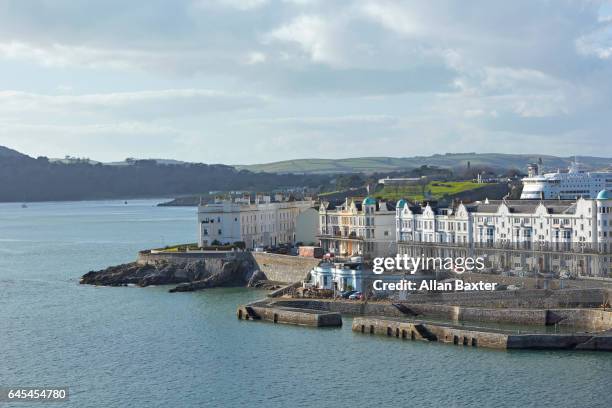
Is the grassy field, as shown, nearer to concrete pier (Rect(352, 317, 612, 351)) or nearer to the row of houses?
the row of houses

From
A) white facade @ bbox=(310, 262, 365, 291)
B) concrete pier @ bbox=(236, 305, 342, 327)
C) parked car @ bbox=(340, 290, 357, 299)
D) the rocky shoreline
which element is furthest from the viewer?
the rocky shoreline

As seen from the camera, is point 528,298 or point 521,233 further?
point 521,233

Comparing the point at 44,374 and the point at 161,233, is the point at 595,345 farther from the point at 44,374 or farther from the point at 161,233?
the point at 161,233

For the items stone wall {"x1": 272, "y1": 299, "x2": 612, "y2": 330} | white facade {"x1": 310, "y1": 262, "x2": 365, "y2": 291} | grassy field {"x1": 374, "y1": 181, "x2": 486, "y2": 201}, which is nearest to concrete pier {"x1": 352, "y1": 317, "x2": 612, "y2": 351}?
stone wall {"x1": 272, "y1": 299, "x2": 612, "y2": 330}

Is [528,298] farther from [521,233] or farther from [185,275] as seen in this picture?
[185,275]

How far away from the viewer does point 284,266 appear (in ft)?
228

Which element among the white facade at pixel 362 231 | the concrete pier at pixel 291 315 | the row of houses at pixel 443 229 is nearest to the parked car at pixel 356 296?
the concrete pier at pixel 291 315

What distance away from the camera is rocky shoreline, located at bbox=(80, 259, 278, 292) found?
7056 cm

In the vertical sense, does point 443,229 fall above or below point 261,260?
above

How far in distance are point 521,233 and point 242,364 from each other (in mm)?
26541

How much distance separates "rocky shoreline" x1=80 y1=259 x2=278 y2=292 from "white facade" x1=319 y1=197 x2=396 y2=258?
25.1 feet

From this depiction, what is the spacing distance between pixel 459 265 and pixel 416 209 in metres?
11.8

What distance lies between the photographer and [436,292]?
5541cm

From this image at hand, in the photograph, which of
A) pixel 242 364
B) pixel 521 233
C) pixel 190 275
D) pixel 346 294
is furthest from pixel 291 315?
pixel 190 275
